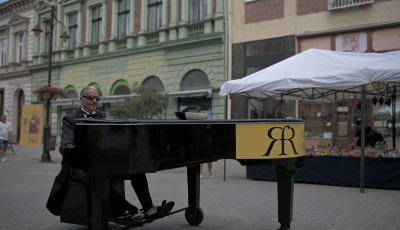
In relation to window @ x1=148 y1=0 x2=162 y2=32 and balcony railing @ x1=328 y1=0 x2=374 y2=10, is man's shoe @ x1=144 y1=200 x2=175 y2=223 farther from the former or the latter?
window @ x1=148 y1=0 x2=162 y2=32

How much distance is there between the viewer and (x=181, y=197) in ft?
24.8

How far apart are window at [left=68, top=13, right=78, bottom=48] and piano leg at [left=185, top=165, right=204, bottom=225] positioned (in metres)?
22.8

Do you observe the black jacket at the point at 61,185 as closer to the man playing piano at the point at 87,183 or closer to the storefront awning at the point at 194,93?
the man playing piano at the point at 87,183

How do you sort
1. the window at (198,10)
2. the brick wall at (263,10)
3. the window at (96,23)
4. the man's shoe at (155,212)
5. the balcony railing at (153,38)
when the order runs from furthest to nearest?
the window at (96,23) → the balcony railing at (153,38) → the window at (198,10) → the brick wall at (263,10) → the man's shoe at (155,212)

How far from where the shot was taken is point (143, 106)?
49.0 ft

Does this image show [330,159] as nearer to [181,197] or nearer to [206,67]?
[181,197]

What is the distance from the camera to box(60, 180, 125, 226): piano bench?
453 cm

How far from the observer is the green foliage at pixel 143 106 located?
1488 centimetres

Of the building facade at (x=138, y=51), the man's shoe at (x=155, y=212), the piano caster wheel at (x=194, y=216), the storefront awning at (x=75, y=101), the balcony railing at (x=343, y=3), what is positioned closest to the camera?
the man's shoe at (x=155, y=212)

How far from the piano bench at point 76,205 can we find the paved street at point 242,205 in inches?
24.9

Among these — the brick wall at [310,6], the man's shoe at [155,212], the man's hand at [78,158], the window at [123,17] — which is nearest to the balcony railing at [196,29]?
the brick wall at [310,6]

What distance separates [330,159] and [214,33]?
10.6m

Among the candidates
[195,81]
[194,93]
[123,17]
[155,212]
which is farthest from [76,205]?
[123,17]

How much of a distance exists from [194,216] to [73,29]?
23.7 meters
